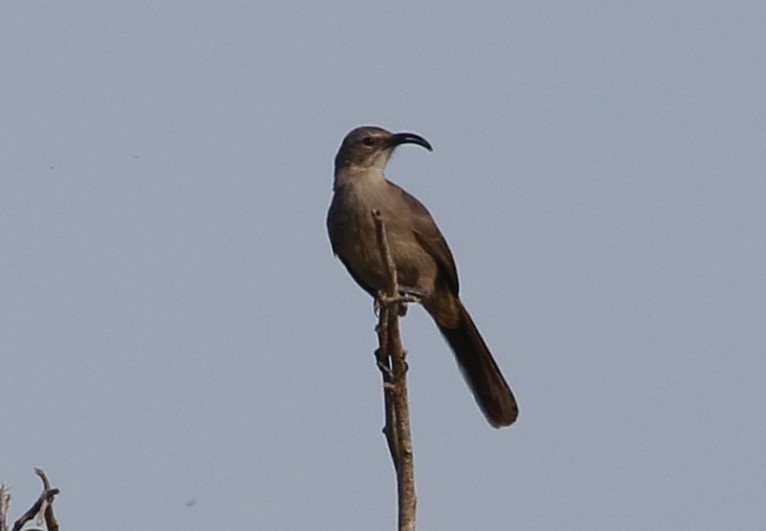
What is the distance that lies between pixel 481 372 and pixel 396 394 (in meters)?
3.74

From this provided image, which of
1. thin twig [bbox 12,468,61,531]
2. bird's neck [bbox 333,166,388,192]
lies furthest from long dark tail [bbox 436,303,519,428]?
thin twig [bbox 12,468,61,531]

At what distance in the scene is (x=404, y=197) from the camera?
362 inches

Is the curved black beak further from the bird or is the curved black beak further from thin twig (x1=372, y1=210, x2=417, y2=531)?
thin twig (x1=372, y1=210, x2=417, y2=531)

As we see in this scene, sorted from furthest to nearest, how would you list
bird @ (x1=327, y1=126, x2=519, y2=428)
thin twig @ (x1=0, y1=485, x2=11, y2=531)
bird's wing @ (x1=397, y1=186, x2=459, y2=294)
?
bird's wing @ (x1=397, y1=186, x2=459, y2=294) → bird @ (x1=327, y1=126, x2=519, y2=428) → thin twig @ (x1=0, y1=485, x2=11, y2=531)

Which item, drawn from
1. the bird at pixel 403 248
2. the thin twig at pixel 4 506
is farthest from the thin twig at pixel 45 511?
the bird at pixel 403 248

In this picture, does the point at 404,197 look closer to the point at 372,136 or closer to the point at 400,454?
the point at 372,136

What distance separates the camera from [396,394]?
562 cm

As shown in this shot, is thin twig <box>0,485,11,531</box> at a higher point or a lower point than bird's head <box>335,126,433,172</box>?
lower

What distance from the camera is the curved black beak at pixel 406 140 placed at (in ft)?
29.6

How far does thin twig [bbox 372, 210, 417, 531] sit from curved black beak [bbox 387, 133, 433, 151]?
297cm

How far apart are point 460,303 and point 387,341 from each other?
357 centimetres

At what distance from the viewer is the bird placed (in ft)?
29.0

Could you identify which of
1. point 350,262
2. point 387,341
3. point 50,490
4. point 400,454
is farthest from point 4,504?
point 350,262

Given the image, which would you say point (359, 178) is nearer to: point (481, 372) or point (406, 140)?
point (406, 140)
